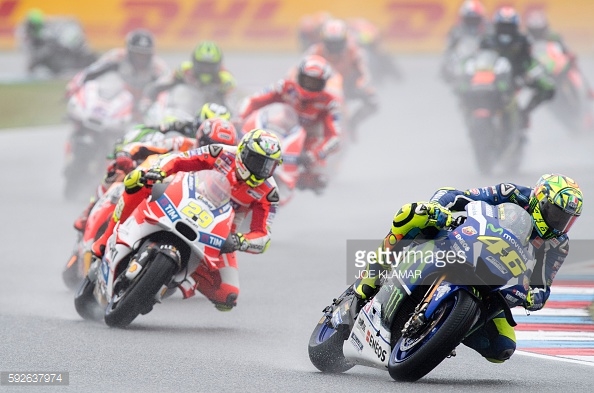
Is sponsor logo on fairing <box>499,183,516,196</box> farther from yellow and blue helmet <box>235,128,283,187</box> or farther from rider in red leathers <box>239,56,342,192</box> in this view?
rider in red leathers <box>239,56,342,192</box>

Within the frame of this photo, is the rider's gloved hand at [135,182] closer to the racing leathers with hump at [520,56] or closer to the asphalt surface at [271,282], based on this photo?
the asphalt surface at [271,282]

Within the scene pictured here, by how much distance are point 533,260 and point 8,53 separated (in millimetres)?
19123

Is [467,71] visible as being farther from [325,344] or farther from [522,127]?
[325,344]

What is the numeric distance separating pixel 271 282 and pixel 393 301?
4599 mm

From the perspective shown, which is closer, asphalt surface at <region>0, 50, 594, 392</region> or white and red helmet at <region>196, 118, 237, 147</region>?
asphalt surface at <region>0, 50, 594, 392</region>

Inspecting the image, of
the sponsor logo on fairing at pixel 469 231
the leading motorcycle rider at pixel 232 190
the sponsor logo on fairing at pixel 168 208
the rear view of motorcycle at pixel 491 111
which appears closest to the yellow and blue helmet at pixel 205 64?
the rear view of motorcycle at pixel 491 111

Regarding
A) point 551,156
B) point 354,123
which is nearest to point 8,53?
point 354,123

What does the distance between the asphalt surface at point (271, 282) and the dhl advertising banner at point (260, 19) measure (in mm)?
1193

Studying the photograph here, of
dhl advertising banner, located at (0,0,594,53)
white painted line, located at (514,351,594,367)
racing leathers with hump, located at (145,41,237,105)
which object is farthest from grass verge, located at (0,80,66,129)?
white painted line, located at (514,351,594,367)

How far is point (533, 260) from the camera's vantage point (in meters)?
7.30

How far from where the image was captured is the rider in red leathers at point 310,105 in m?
13.9

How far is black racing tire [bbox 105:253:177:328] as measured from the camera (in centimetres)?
860

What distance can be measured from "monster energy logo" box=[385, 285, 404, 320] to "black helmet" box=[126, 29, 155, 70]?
33.6 feet

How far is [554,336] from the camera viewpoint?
9273 mm
